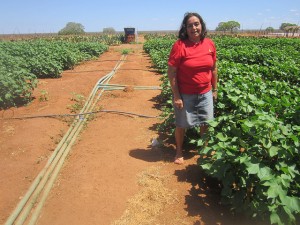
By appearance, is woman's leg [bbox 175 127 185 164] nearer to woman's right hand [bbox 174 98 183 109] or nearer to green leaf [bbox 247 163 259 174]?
woman's right hand [bbox 174 98 183 109]

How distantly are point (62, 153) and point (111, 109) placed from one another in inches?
93.2

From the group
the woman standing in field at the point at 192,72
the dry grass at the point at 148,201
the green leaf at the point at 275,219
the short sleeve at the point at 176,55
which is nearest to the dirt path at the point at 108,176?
the dry grass at the point at 148,201

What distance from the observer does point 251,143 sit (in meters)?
2.81

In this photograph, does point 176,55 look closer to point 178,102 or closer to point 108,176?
point 178,102

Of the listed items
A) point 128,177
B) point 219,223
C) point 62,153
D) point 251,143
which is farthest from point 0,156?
point 251,143

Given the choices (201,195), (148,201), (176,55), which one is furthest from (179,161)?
(176,55)

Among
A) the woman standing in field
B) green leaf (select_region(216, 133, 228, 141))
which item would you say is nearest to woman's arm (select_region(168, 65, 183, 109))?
the woman standing in field

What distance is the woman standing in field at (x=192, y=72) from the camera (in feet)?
11.4

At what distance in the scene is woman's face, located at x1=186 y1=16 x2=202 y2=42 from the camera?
343 centimetres

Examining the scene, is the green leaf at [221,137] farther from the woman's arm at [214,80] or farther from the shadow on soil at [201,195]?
the woman's arm at [214,80]

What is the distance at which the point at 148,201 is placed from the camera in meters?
3.40

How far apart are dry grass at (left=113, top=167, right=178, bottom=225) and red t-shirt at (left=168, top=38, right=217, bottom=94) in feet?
3.98

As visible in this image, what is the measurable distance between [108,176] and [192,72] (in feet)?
5.80

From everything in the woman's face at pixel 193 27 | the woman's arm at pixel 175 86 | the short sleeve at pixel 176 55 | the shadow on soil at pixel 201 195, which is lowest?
the shadow on soil at pixel 201 195
